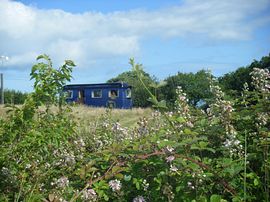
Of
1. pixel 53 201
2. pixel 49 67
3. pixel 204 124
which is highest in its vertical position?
pixel 49 67

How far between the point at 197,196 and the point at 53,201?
79cm

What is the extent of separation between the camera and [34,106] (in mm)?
3295

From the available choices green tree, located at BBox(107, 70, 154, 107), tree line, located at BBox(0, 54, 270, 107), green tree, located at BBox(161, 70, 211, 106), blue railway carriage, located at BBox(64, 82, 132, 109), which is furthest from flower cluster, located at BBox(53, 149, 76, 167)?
blue railway carriage, located at BBox(64, 82, 132, 109)

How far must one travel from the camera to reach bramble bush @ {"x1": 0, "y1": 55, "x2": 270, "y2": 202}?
2.46 metres

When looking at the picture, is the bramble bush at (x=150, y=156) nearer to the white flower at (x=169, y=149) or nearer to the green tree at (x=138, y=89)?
the white flower at (x=169, y=149)

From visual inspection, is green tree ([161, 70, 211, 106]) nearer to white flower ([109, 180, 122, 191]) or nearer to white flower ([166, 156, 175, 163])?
white flower ([166, 156, 175, 163])

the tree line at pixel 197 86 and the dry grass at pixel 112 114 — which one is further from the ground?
the tree line at pixel 197 86

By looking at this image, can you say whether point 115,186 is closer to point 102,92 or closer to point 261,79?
point 261,79

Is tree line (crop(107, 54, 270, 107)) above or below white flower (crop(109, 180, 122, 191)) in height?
above

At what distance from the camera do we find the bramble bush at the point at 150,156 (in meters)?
2.46

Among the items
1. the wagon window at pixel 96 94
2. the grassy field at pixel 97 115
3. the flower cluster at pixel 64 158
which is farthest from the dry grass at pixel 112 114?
the wagon window at pixel 96 94

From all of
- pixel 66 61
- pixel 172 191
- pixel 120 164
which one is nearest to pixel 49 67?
pixel 66 61

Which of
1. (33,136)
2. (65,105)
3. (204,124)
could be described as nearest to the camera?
(204,124)

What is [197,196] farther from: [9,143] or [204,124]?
[9,143]
